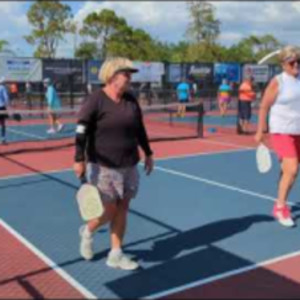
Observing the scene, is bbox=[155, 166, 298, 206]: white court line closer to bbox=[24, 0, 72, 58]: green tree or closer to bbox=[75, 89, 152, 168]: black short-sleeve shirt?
bbox=[75, 89, 152, 168]: black short-sleeve shirt

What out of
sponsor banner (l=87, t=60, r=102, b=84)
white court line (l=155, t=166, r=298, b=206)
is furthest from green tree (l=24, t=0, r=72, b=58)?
white court line (l=155, t=166, r=298, b=206)

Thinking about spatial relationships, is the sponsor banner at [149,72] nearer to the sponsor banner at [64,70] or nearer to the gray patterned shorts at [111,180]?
the sponsor banner at [64,70]

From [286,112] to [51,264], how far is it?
2.98 m

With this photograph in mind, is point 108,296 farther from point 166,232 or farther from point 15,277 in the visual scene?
point 166,232

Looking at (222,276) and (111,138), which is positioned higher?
(111,138)

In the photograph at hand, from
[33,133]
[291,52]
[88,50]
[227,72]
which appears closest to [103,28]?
[88,50]

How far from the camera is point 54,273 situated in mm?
5066

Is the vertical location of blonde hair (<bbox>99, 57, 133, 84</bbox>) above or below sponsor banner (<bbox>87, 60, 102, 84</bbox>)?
above

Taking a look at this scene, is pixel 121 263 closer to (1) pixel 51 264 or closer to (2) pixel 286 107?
(1) pixel 51 264

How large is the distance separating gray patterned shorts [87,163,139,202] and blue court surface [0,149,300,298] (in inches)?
27.1

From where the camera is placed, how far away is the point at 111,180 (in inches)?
192

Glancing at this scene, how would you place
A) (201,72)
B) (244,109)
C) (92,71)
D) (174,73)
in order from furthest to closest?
1. (201,72)
2. (174,73)
3. (92,71)
4. (244,109)

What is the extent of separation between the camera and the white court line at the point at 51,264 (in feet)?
15.3

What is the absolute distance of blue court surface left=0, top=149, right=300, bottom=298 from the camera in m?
5.06
